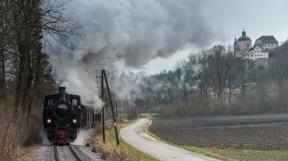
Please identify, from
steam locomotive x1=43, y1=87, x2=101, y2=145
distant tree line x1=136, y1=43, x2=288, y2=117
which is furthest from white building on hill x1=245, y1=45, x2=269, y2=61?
steam locomotive x1=43, y1=87, x2=101, y2=145

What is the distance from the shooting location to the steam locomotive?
3075 centimetres

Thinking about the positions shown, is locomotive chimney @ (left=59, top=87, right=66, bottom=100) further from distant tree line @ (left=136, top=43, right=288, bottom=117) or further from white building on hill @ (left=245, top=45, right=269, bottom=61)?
white building on hill @ (left=245, top=45, right=269, bottom=61)

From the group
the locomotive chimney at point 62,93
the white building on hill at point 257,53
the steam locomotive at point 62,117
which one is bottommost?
the steam locomotive at point 62,117

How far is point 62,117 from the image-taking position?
101 feet

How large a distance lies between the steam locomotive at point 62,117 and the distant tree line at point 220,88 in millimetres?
65387

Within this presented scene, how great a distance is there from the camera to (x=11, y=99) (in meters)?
27.3

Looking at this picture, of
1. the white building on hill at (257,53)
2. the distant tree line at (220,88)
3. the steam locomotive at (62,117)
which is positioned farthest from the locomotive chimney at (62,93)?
the white building on hill at (257,53)

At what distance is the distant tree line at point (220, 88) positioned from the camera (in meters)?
94.1

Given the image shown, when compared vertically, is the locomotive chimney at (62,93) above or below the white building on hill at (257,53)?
below

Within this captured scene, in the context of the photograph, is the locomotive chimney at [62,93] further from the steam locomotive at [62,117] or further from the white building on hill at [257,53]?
the white building on hill at [257,53]

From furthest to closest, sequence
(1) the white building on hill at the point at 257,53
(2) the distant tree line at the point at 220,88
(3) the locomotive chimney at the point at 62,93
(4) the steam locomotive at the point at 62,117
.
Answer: (1) the white building on hill at the point at 257,53, (2) the distant tree line at the point at 220,88, (4) the steam locomotive at the point at 62,117, (3) the locomotive chimney at the point at 62,93

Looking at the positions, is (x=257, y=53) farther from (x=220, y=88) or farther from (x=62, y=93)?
(x=62, y=93)

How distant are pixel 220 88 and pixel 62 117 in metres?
78.2

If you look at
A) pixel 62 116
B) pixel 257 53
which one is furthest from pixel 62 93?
pixel 257 53
